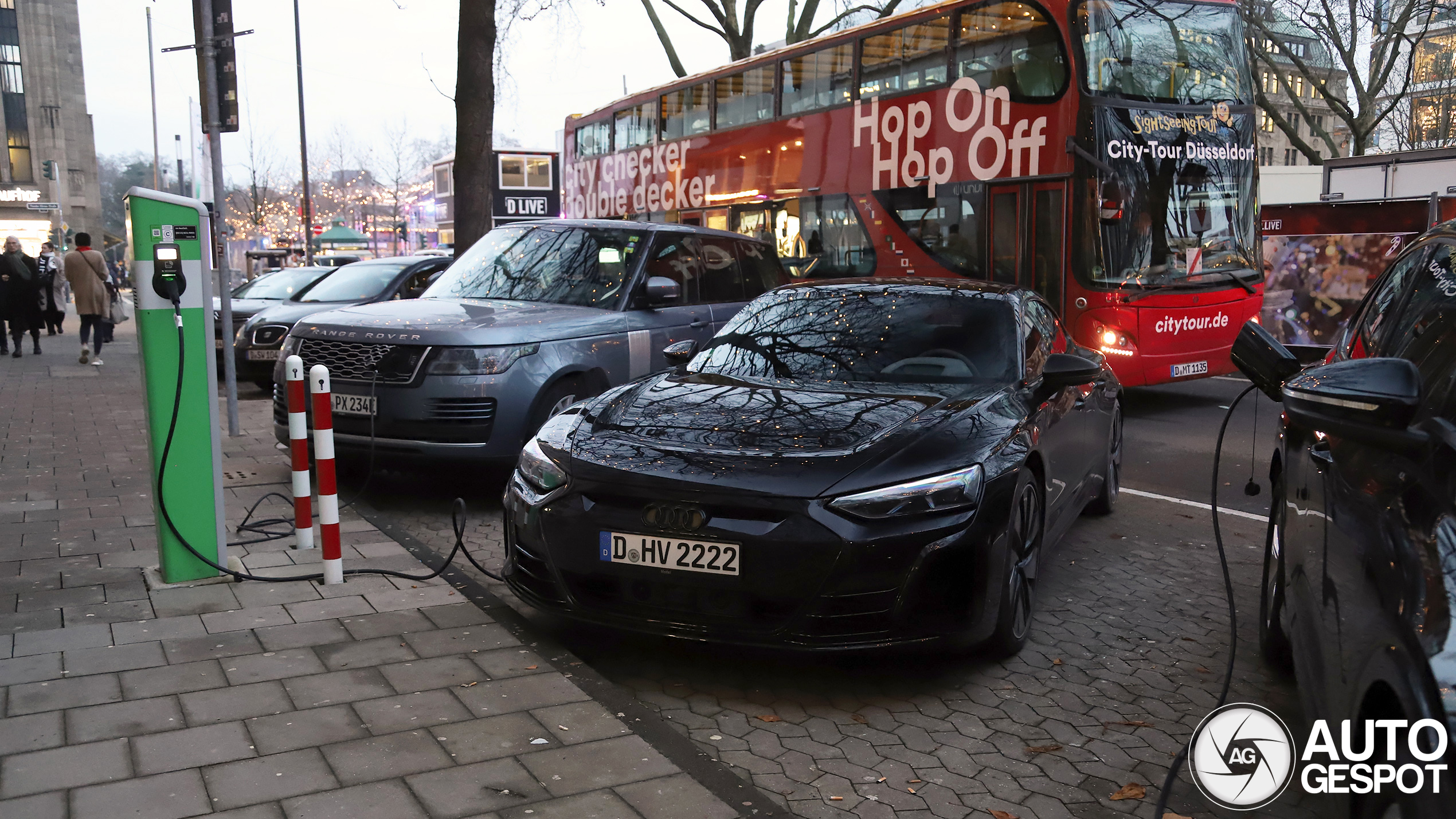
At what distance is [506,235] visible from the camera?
879cm

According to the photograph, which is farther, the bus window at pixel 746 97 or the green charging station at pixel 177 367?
the bus window at pixel 746 97

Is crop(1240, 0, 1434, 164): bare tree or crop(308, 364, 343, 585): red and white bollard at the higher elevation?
crop(1240, 0, 1434, 164): bare tree

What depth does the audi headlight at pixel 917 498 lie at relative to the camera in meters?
3.88

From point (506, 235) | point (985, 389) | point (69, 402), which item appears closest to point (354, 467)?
point (506, 235)

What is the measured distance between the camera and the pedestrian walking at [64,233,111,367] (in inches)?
641

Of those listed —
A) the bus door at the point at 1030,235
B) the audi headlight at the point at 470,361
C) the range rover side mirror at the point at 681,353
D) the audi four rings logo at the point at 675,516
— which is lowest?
the audi four rings logo at the point at 675,516

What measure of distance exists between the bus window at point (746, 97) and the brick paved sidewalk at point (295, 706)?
34.0ft

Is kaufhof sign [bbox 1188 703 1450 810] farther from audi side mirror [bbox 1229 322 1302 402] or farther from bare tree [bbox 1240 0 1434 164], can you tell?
bare tree [bbox 1240 0 1434 164]

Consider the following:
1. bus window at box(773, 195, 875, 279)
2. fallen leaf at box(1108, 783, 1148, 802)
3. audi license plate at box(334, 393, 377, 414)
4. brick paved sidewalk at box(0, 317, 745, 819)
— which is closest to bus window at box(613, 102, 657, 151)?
bus window at box(773, 195, 875, 279)

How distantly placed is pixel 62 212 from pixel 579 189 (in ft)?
180

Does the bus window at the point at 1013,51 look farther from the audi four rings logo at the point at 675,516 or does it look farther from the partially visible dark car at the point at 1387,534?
the audi four rings logo at the point at 675,516

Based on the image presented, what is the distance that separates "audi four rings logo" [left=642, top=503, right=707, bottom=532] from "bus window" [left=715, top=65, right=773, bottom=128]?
11603 millimetres

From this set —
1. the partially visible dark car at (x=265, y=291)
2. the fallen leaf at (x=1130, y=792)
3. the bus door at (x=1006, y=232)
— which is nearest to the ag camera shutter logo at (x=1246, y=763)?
the fallen leaf at (x=1130, y=792)

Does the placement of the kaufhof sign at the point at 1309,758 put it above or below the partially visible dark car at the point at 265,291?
below
